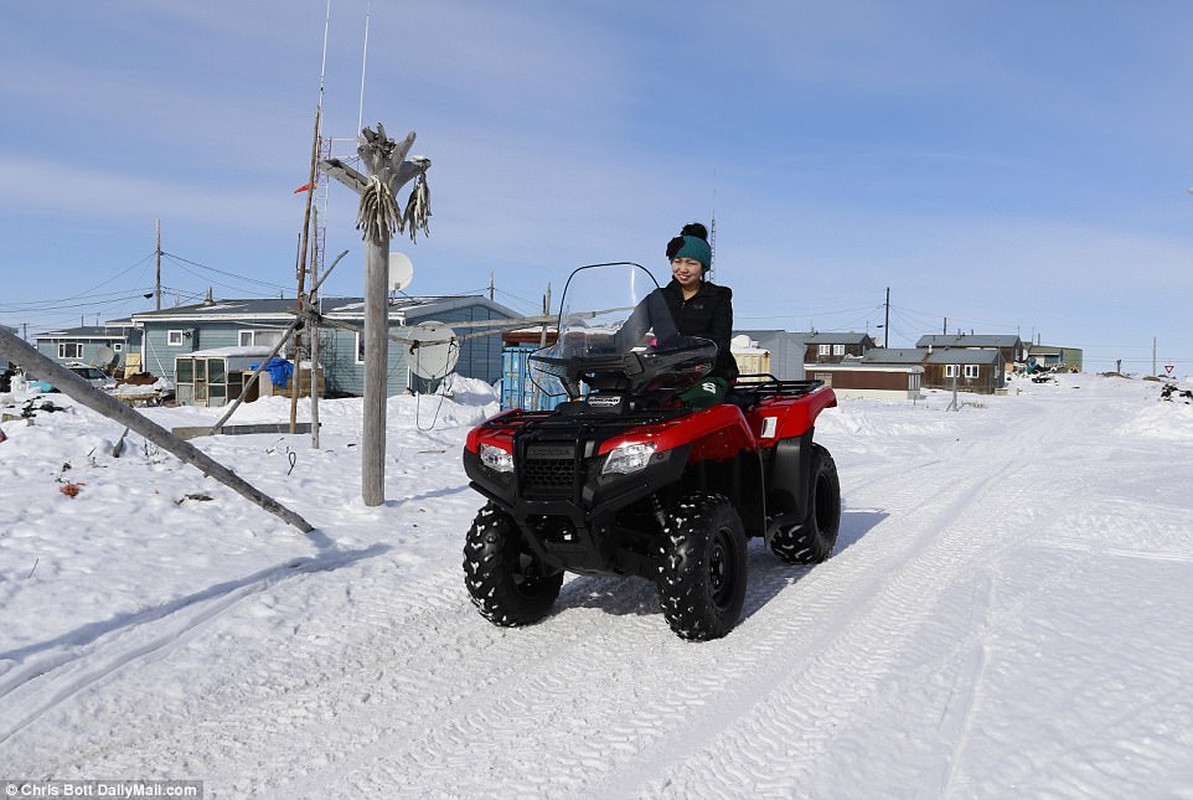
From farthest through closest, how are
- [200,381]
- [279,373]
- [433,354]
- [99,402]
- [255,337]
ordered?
[255,337] → [200,381] → [279,373] → [433,354] → [99,402]

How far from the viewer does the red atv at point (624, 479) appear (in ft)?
14.0

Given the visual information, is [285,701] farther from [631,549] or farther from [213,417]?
[213,417]

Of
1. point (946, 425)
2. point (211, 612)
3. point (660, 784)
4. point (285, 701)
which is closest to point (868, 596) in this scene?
point (660, 784)

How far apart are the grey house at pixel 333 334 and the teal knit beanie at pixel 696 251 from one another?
69.2ft

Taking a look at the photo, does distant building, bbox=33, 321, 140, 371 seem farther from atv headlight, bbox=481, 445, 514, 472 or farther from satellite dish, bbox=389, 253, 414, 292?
atv headlight, bbox=481, 445, 514, 472

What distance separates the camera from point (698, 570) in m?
4.29

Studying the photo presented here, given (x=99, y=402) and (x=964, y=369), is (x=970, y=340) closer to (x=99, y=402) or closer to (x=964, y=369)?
(x=964, y=369)

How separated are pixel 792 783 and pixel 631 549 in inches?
69.1

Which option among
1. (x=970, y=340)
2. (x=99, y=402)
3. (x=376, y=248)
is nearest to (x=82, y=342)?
(x=376, y=248)

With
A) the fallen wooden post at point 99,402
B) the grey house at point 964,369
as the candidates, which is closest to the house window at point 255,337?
the fallen wooden post at point 99,402

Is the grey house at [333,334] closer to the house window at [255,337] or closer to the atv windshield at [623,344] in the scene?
the house window at [255,337]

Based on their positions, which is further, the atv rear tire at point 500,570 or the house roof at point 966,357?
the house roof at point 966,357

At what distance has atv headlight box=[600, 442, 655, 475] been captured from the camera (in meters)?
4.20

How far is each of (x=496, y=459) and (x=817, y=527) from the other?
297 centimetres
